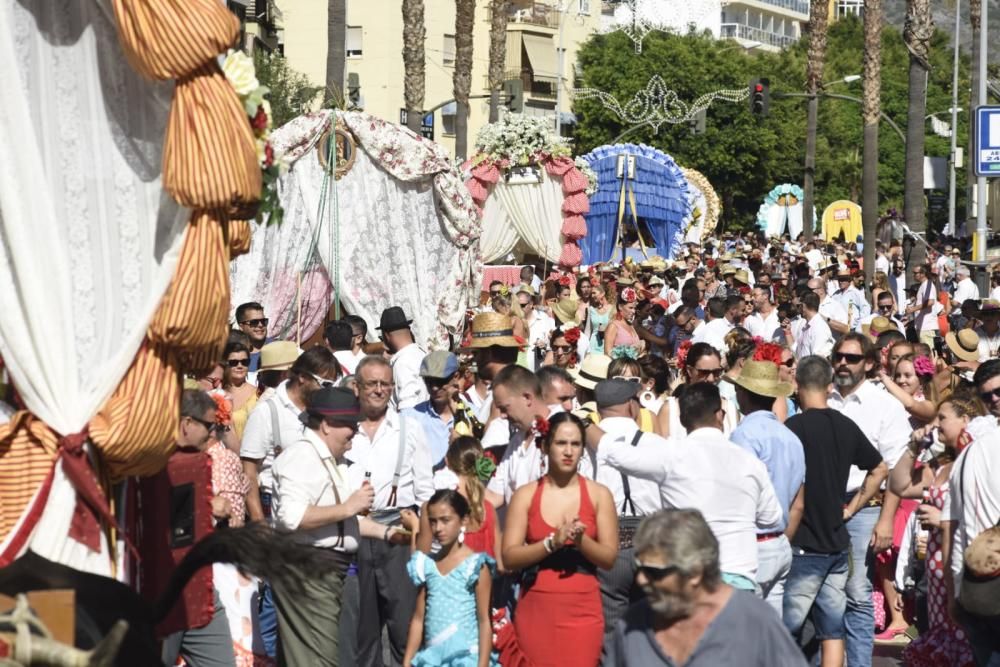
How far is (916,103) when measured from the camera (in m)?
26.1

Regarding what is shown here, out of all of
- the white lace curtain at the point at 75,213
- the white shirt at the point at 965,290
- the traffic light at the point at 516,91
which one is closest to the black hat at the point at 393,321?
the white lace curtain at the point at 75,213

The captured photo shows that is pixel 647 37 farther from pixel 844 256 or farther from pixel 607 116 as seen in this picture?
pixel 844 256

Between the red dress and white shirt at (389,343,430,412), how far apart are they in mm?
3213

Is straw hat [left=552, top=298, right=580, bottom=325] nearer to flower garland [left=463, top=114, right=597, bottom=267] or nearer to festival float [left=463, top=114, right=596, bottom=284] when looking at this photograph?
festival float [left=463, top=114, right=596, bottom=284]

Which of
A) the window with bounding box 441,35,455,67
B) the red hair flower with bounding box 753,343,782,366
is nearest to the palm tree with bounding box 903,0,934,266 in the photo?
the red hair flower with bounding box 753,343,782,366

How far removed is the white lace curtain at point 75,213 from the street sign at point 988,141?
1235cm

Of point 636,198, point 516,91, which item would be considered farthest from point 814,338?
point 516,91

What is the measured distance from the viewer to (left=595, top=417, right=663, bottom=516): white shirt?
8562 mm

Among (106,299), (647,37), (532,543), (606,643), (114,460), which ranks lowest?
(606,643)

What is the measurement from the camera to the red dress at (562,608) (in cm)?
764

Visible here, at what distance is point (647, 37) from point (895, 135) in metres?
17.7

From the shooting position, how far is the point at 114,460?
5.34 metres

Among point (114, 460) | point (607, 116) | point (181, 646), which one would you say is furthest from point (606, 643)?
point (607, 116)

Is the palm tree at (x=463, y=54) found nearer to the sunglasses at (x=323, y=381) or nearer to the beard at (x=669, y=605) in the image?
the sunglasses at (x=323, y=381)
